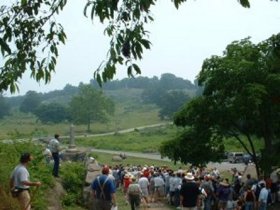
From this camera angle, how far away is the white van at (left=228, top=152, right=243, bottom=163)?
5547 cm

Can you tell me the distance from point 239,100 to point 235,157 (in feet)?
114

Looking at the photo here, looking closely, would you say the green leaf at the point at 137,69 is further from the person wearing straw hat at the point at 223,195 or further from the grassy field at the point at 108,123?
the grassy field at the point at 108,123

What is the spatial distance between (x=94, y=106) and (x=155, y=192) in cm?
8186

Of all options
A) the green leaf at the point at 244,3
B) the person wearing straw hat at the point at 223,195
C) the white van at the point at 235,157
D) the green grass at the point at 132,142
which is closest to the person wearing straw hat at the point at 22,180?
the green leaf at the point at 244,3

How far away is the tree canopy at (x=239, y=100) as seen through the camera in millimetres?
21891

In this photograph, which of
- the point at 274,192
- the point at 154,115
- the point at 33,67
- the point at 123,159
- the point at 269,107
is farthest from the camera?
the point at 154,115

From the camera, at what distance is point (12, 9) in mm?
5855

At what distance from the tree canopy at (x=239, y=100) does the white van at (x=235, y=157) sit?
31457mm

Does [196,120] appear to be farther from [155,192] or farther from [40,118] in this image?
[40,118]

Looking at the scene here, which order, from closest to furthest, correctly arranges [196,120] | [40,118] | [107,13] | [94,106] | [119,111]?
1. [107,13]
2. [196,120]
3. [94,106]
4. [40,118]
5. [119,111]

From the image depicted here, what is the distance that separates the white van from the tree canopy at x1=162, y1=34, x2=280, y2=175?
31.5 metres

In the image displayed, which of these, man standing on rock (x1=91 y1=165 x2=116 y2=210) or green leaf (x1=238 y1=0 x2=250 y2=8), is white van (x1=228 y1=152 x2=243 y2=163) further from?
green leaf (x1=238 y1=0 x2=250 y2=8)

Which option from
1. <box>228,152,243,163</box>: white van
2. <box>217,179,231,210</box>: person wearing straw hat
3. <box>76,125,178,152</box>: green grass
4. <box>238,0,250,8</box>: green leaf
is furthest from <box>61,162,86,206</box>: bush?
<box>76,125,178,152</box>: green grass

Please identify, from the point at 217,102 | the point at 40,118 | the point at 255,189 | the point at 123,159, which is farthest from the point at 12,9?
the point at 40,118
